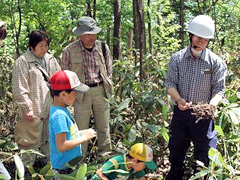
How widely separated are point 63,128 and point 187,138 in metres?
1.34

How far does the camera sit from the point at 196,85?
318cm

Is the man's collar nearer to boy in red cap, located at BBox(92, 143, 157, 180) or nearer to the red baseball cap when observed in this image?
boy in red cap, located at BBox(92, 143, 157, 180)

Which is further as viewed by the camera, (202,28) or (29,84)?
(29,84)

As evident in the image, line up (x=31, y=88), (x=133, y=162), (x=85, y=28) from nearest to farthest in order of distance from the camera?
1. (x=133, y=162)
2. (x=31, y=88)
3. (x=85, y=28)

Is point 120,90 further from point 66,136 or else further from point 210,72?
point 66,136

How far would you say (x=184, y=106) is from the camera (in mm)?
3080

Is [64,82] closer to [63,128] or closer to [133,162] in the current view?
[63,128]

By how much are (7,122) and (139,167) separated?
2.35 meters

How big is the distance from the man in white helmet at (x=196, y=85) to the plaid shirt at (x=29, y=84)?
1.33m

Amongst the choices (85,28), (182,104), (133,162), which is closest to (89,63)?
(85,28)

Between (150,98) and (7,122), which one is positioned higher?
(150,98)

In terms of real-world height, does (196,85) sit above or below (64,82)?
below

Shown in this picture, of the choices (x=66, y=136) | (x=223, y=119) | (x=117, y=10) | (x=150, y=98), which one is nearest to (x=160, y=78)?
(x=150, y=98)

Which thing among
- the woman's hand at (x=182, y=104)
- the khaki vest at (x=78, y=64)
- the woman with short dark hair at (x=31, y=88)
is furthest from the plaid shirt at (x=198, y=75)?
the woman with short dark hair at (x=31, y=88)
